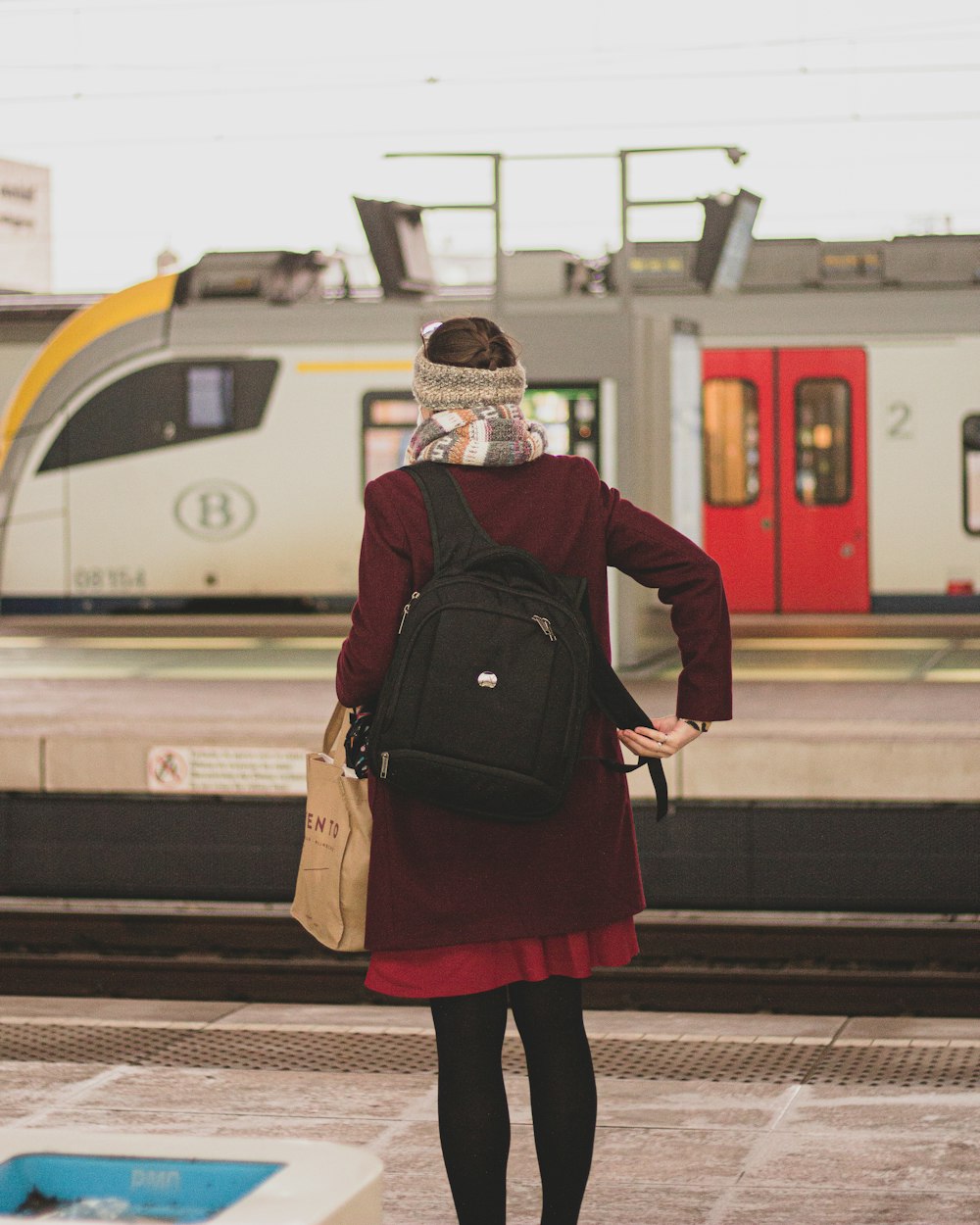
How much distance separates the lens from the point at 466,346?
102 inches

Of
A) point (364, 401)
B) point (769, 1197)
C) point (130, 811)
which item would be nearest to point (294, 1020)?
point (769, 1197)

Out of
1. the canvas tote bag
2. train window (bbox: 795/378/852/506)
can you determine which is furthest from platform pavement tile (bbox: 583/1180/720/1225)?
train window (bbox: 795/378/852/506)

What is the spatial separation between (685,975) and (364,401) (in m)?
9.12

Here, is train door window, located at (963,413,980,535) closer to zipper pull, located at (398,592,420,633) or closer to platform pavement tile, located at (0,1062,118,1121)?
platform pavement tile, located at (0,1062,118,1121)

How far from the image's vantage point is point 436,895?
2508 mm

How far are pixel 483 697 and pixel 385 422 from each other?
38.8 feet

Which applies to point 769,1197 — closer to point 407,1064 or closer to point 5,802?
point 407,1064

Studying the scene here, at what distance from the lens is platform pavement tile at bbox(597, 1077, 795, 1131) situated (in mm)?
3818

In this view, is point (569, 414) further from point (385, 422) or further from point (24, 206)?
point (24, 206)

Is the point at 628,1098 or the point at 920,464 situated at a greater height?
the point at 920,464

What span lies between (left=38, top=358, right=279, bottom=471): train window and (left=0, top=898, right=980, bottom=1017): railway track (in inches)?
322

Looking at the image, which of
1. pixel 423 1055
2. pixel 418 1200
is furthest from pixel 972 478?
pixel 418 1200

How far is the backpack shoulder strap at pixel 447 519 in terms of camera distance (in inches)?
98.7

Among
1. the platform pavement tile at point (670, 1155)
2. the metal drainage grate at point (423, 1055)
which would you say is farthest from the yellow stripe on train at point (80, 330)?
the platform pavement tile at point (670, 1155)
